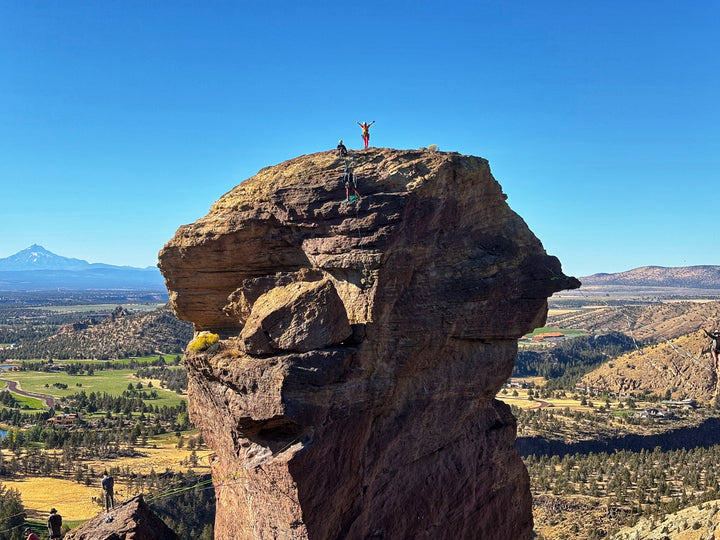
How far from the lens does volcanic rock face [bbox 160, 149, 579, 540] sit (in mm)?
20812

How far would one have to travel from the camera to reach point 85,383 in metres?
154

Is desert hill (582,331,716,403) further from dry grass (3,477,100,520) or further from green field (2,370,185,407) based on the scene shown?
dry grass (3,477,100,520)

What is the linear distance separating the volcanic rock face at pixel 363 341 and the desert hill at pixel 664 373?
4388 inches

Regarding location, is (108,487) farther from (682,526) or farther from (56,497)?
(56,497)

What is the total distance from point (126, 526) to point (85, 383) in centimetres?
14268

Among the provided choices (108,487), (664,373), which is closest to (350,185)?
(108,487)

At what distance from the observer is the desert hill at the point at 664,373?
127750 mm

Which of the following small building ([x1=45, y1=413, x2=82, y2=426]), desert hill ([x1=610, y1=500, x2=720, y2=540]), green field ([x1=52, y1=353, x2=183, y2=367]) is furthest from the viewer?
green field ([x1=52, y1=353, x2=183, y2=367])

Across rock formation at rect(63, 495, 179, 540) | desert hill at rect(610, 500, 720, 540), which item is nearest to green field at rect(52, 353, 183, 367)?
desert hill at rect(610, 500, 720, 540)

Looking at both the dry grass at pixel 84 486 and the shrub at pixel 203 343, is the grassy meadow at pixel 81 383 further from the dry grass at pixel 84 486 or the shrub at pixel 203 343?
the shrub at pixel 203 343

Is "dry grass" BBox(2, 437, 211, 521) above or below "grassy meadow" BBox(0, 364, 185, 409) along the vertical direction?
above

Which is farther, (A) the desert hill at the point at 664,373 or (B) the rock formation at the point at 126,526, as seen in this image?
(A) the desert hill at the point at 664,373

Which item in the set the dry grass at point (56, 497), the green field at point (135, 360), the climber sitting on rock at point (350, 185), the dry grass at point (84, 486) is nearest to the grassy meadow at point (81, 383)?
the green field at point (135, 360)

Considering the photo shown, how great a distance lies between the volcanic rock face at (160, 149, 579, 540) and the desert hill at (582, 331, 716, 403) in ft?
366
